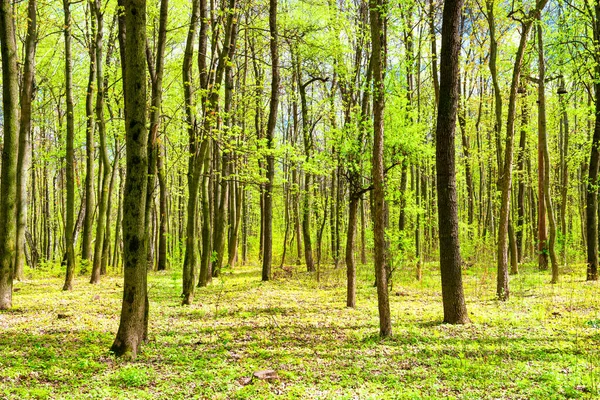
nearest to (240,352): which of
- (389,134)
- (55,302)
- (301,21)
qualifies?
(55,302)

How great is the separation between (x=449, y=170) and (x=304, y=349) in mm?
4629

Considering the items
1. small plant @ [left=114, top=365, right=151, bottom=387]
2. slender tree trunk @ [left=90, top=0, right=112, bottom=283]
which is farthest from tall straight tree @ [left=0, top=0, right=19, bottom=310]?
small plant @ [left=114, top=365, right=151, bottom=387]

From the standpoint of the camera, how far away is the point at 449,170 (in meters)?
8.83

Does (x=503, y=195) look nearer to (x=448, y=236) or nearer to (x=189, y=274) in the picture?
(x=448, y=236)

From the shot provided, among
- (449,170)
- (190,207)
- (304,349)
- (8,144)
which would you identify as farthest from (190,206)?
(449,170)

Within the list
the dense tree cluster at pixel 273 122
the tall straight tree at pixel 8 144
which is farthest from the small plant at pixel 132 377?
the tall straight tree at pixel 8 144

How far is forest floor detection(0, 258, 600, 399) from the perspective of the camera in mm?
5359

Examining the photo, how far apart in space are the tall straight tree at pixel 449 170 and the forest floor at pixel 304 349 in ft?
2.50

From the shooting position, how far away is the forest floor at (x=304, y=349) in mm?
5359

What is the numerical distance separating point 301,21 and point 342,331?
13970 millimetres

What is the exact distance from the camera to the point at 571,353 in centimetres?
680

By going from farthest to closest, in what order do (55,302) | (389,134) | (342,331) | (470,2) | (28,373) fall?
(470,2)
(389,134)
(55,302)
(342,331)
(28,373)

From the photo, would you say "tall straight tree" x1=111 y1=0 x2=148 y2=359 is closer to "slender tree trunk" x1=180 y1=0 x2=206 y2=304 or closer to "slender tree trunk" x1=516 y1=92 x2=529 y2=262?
"slender tree trunk" x1=180 y1=0 x2=206 y2=304

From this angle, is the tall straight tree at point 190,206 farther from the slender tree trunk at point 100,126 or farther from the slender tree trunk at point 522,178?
the slender tree trunk at point 522,178
